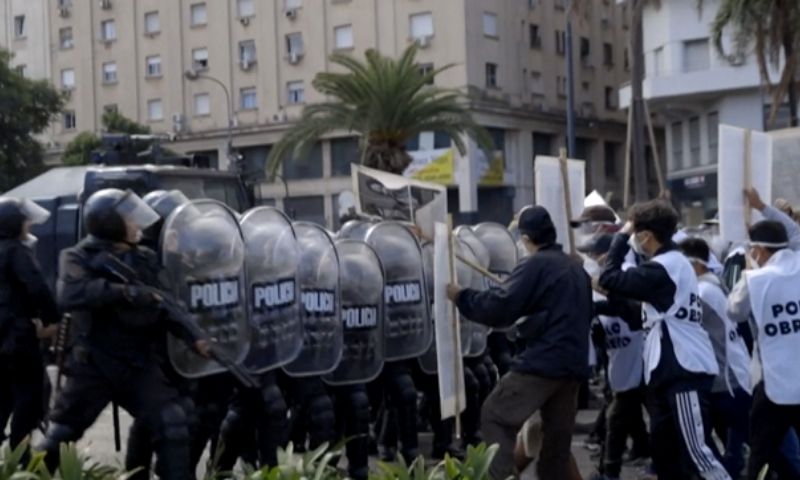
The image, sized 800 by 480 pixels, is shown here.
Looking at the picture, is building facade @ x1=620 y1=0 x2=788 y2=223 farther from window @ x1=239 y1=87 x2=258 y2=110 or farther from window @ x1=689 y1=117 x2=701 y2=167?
window @ x1=239 y1=87 x2=258 y2=110

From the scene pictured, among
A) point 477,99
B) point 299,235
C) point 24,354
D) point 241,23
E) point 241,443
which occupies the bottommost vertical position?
point 241,443

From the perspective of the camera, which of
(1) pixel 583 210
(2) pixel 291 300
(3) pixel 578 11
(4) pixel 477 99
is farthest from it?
(4) pixel 477 99

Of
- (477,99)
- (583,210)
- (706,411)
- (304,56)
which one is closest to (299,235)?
(583,210)

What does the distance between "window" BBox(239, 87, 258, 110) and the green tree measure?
312 inches

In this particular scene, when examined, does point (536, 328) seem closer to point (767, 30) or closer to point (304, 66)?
point (767, 30)

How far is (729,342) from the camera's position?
30.2 feet

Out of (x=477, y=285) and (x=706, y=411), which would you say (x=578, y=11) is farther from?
(x=706, y=411)

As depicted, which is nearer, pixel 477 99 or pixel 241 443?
pixel 241 443

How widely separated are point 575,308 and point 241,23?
44742 millimetres

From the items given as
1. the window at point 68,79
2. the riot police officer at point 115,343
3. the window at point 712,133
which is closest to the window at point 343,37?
the window at point 68,79

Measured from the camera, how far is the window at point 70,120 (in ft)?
182

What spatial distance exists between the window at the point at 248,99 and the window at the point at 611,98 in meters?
14.7

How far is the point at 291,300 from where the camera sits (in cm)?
865

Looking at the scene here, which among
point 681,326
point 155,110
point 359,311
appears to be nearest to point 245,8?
point 155,110
